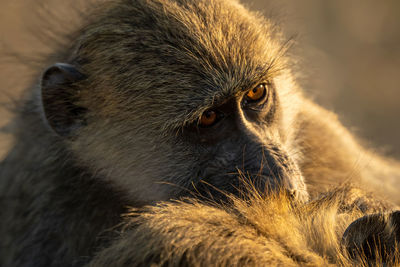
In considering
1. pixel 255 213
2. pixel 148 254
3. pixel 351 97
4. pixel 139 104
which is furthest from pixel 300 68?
pixel 351 97

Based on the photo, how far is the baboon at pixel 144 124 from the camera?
2258mm

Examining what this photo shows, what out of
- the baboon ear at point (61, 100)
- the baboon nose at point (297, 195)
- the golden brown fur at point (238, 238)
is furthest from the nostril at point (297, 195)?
the baboon ear at point (61, 100)

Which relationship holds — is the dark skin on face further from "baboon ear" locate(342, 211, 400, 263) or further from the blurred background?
the blurred background

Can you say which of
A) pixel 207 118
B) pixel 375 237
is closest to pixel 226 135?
pixel 207 118

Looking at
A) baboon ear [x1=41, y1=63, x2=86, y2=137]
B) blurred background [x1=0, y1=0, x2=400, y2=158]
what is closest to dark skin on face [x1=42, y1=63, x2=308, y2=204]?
baboon ear [x1=41, y1=63, x2=86, y2=137]

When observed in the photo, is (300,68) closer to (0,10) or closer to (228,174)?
(228,174)

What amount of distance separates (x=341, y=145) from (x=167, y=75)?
1.34 meters

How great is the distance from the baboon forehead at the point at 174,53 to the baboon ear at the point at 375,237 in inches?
43.5

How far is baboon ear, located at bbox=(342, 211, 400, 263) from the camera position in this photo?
1325 millimetres

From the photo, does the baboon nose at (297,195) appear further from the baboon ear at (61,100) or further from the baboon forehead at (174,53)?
the baboon ear at (61,100)

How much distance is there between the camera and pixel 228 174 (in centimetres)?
218

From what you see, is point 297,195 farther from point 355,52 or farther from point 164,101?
point 355,52

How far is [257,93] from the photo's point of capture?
255 cm

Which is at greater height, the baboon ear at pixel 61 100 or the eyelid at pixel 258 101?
the eyelid at pixel 258 101
